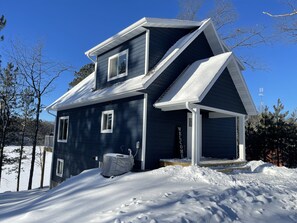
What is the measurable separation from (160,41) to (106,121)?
4.34 meters

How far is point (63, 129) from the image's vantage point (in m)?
14.4

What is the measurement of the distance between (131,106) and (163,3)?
13538 mm

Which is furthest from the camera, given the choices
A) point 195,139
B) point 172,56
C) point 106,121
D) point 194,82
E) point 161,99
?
point 106,121

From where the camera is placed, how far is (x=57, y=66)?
18.3 m

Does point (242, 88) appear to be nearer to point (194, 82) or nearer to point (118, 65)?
point (194, 82)

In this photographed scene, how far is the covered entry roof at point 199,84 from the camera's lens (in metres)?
8.20

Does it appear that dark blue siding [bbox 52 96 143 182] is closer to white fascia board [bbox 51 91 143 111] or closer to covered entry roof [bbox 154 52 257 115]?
white fascia board [bbox 51 91 143 111]

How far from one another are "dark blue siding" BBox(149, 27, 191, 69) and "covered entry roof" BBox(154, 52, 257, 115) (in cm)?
127

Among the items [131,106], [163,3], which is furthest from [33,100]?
[131,106]

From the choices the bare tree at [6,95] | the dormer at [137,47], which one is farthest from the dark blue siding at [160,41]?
the bare tree at [6,95]

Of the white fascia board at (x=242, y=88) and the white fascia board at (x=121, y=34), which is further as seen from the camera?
the white fascia board at (x=242, y=88)

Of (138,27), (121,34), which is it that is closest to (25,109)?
(121,34)

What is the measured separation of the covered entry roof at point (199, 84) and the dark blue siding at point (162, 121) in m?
0.26

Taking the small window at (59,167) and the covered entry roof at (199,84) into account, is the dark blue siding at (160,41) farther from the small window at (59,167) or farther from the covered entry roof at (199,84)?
the small window at (59,167)
